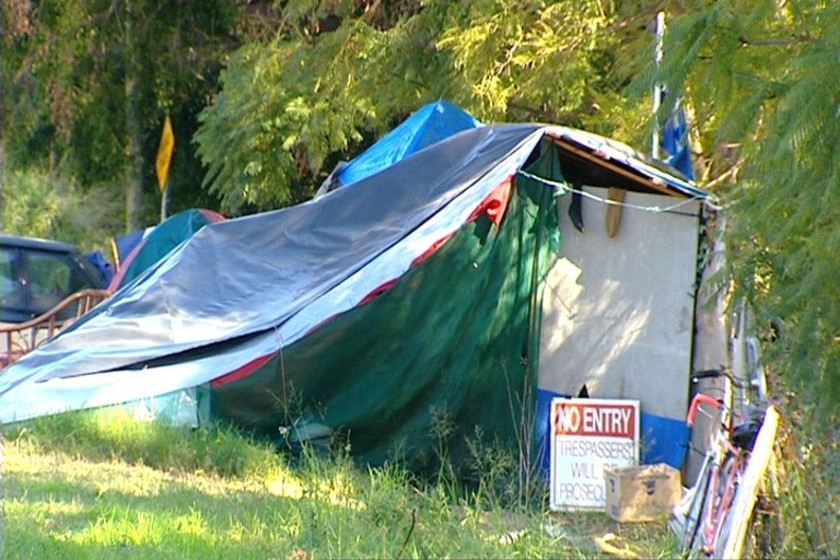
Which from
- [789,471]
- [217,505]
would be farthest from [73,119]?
[789,471]

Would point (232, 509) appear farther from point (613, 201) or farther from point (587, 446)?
point (613, 201)

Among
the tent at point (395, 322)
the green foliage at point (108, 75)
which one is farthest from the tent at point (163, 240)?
the tent at point (395, 322)

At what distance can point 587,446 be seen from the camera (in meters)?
8.66

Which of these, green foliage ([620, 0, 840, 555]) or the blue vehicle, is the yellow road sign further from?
green foliage ([620, 0, 840, 555])

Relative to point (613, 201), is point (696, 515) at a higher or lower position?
lower

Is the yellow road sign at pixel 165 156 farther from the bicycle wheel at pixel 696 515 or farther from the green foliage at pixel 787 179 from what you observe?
the bicycle wheel at pixel 696 515

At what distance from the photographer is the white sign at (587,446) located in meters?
8.44

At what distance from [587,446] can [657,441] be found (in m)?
0.93

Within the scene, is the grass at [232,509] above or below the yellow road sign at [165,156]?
below

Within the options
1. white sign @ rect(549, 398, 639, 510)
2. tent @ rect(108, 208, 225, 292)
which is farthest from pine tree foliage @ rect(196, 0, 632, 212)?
white sign @ rect(549, 398, 639, 510)

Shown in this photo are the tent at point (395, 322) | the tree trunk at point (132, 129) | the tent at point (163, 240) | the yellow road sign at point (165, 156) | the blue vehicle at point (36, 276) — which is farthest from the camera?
the tree trunk at point (132, 129)

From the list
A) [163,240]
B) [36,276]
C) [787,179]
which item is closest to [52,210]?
[163,240]

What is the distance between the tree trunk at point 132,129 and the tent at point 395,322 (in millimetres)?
12299

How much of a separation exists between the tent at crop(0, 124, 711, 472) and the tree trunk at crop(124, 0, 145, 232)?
12.3 metres
